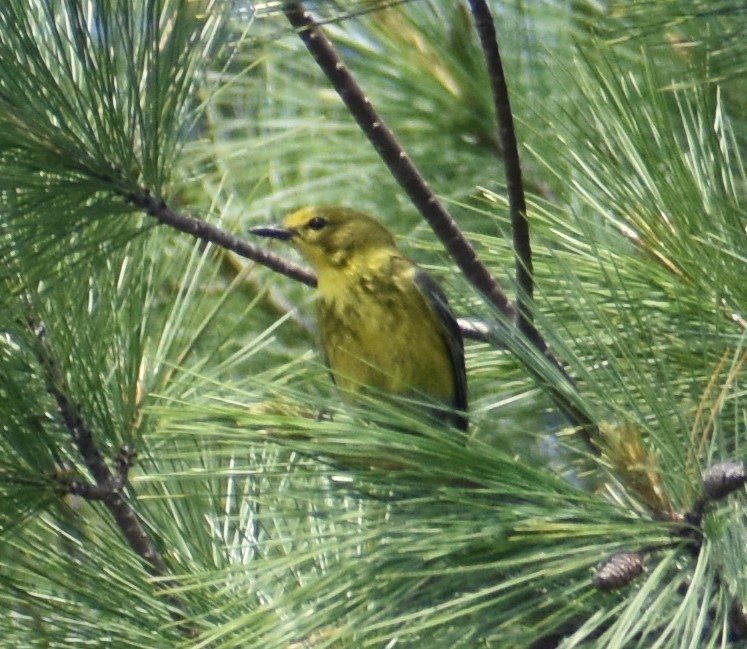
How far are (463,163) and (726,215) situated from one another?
1.11 meters

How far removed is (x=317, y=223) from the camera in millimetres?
2656

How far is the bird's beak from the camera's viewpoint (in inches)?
102

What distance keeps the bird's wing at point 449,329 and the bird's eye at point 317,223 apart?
232 millimetres

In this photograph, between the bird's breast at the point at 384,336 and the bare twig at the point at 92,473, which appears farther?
the bird's breast at the point at 384,336

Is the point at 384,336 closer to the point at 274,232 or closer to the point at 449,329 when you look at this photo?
the point at 449,329

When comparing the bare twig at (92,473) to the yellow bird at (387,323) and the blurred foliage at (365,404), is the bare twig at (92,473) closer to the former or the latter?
the blurred foliage at (365,404)

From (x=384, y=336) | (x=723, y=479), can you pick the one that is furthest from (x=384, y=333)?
(x=723, y=479)

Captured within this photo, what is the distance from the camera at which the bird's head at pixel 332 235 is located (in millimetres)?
2547

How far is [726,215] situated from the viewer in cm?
171

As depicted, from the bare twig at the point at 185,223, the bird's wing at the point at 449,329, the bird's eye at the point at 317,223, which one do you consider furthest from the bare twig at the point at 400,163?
the bird's eye at the point at 317,223

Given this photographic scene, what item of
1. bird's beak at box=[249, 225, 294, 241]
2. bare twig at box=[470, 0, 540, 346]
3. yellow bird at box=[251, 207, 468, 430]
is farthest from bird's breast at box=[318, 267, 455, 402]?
bare twig at box=[470, 0, 540, 346]

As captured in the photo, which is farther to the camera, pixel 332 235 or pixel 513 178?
pixel 332 235

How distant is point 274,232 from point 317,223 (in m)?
0.08

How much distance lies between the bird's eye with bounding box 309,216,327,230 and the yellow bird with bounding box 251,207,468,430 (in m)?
0.08
